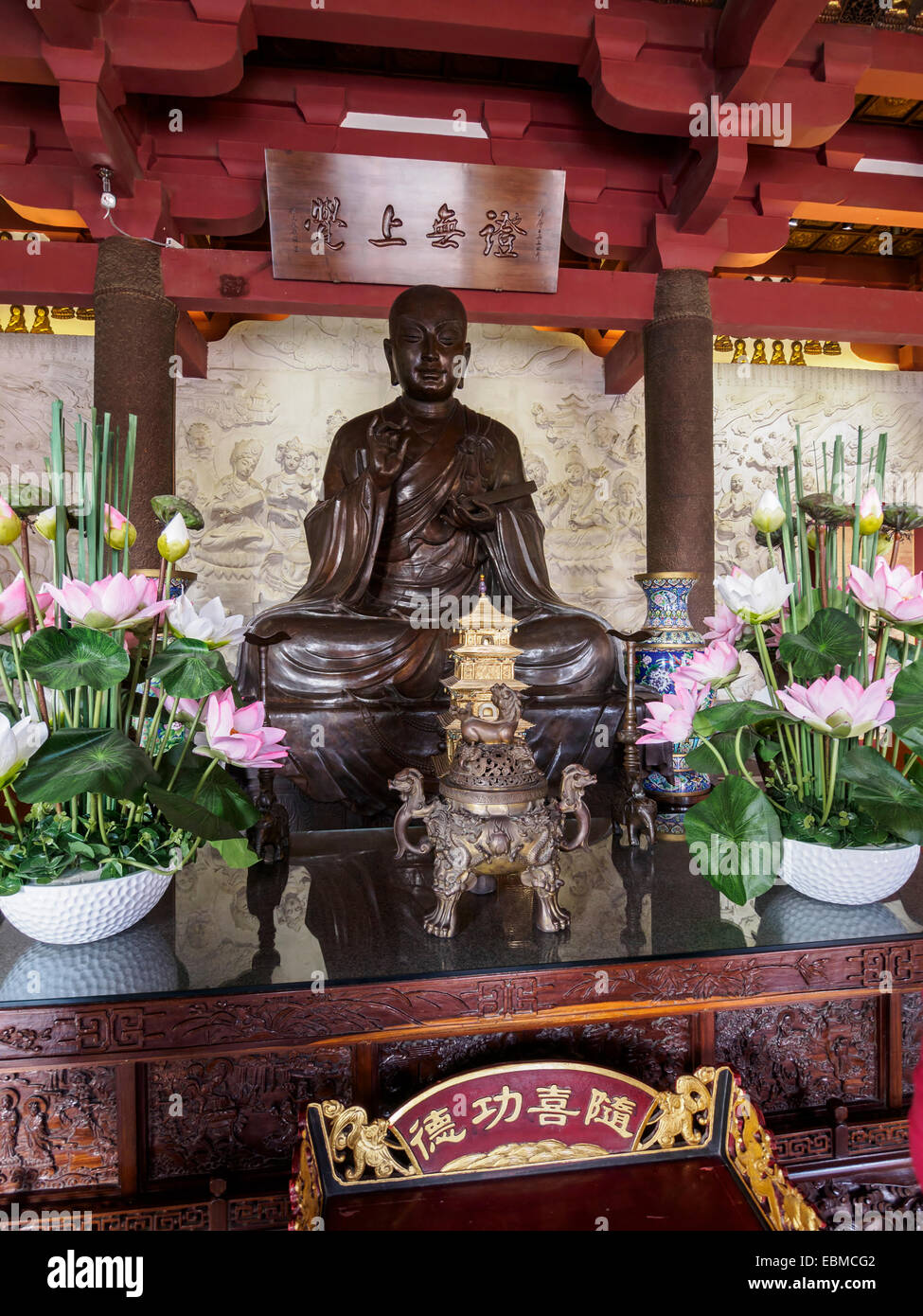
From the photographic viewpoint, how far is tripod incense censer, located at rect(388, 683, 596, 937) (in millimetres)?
1421

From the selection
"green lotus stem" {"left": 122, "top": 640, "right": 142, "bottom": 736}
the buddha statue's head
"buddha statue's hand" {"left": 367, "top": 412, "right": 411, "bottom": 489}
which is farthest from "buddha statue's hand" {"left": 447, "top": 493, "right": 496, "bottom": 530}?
"green lotus stem" {"left": 122, "top": 640, "right": 142, "bottom": 736}

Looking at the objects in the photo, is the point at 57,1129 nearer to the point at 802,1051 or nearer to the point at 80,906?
the point at 80,906

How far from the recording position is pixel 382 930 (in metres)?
1.44

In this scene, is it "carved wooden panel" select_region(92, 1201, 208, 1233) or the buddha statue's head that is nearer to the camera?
"carved wooden panel" select_region(92, 1201, 208, 1233)

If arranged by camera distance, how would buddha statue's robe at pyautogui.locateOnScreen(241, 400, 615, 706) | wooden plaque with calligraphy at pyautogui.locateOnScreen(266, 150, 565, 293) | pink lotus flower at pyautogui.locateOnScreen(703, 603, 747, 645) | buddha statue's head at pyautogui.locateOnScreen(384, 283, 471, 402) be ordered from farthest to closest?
wooden plaque with calligraphy at pyautogui.locateOnScreen(266, 150, 565, 293)
buddha statue's head at pyautogui.locateOnScreen(384, 283, 471, 402)
buddha statue's robe at pyautogui.locateOnScreen(241, 400, 615, 706)
pink lotus flower at pyautogui.locateOnScreen(703, 603, 747, 645)

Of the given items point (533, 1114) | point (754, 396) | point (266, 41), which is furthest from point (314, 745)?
point (754, 396)

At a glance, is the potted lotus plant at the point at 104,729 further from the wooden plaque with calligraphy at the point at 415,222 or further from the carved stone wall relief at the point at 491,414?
the carved stone wall relief at the point at 491,414

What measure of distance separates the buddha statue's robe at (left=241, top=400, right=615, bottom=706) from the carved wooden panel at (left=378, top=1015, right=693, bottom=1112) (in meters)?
1.54

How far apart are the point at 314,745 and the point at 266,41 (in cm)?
339

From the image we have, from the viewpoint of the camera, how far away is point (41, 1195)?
1.21 m

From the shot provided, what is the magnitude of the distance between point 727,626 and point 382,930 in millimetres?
919

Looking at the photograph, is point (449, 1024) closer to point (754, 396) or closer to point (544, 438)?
point (544, 438)

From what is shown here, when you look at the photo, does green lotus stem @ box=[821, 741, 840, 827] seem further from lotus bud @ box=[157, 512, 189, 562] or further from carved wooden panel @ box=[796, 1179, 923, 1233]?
lotus bud @ box=[157, 512, 189, 562]

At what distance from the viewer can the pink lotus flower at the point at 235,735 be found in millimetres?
1261
